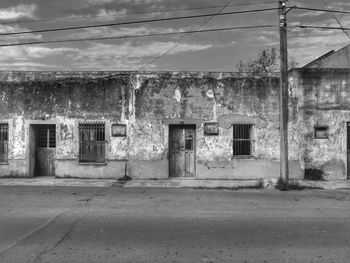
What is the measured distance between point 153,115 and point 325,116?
623cm

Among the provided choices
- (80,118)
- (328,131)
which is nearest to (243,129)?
(328,131)

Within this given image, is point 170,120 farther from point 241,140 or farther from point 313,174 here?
point 313,174

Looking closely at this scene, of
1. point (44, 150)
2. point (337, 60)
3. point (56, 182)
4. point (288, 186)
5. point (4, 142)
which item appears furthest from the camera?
point (337, 60)

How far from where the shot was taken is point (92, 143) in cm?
1568

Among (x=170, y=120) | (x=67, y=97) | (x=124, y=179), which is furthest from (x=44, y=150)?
(x=170, y=120)

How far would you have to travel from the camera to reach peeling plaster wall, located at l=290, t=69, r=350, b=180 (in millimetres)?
15391

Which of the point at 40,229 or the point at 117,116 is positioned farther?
the point at 117,116

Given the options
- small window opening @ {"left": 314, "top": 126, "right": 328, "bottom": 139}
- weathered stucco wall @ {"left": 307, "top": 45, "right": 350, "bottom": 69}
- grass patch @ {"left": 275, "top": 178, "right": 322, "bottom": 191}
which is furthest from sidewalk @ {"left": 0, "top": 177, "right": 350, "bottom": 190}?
weathered stucco wall @ {"left": 307, "top": 45, "right": 350, "bottom": 69}

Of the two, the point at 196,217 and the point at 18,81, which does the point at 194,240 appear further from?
the point at 18,81

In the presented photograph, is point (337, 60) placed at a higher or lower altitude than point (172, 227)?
higher

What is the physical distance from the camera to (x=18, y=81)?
619 inches

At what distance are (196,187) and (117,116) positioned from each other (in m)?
4.11

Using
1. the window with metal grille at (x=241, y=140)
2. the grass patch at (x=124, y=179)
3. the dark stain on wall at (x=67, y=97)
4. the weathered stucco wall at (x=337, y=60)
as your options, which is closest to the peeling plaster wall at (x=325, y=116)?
the window with metal grille at (x=241, y=140)

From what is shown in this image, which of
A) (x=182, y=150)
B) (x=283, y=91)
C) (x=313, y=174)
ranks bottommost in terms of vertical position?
(x=313, y=174)
